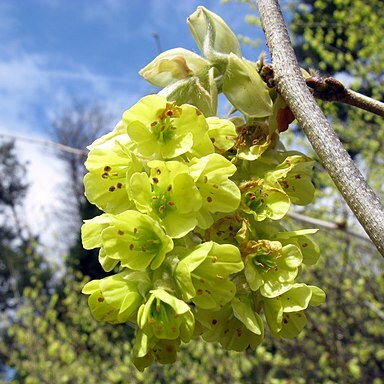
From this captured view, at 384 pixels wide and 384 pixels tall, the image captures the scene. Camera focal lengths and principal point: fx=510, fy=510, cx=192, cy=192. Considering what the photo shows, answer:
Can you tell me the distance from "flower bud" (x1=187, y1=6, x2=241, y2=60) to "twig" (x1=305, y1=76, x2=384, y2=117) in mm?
149

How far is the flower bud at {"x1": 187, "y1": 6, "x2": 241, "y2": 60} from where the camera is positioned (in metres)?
0.89

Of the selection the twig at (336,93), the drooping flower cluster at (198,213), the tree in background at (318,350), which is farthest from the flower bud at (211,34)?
the tree in background at (318,350)

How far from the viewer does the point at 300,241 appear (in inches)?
32.6

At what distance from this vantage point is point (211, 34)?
0.90 meters

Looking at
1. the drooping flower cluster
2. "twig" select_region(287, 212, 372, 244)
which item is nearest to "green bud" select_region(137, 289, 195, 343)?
the drooping flower cluster

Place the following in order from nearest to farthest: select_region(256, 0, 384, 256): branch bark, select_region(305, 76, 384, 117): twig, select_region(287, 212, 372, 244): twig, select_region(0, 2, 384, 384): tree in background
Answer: select_region(256, 0, 384, 256): branch bark < select_region(305, 76, 384, 117): twig < select_region(287, 212, 372, 244): twig < select_region(0, 2, 384, 384): tree in background

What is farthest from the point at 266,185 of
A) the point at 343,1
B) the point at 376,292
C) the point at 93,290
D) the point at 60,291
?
the point at 60,291

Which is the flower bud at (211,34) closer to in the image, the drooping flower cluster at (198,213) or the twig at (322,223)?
the drooping flower cluster at (198,213)

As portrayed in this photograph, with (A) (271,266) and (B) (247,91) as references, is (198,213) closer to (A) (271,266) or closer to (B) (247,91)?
(A) (271,266)

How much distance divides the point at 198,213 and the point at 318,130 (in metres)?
0.20

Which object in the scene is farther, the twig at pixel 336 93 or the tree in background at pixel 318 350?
the tree in background at pixel 318 350

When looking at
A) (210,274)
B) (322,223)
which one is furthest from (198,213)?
(322,223)

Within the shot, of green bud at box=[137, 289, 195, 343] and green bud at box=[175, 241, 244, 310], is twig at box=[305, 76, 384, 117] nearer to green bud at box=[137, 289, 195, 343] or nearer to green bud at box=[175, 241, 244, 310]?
green bud at box=[175, 241, 244, 310]

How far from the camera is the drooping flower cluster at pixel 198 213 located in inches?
27.3
